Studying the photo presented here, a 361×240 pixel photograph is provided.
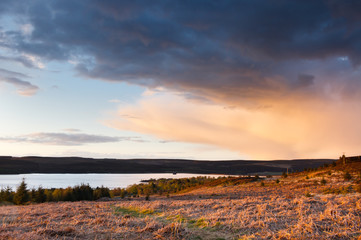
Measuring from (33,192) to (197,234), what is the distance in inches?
1755

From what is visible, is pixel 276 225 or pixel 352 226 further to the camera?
pixel 276 225

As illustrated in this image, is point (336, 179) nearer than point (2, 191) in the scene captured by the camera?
Yes

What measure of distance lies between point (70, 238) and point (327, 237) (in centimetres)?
868

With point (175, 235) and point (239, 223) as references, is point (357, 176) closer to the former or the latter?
point (239, 223)

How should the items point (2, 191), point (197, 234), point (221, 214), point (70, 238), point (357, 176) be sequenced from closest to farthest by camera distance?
1. point (70, 238)
2. point (197, 234)
3. point (221, 214)
4. point (357, 176)
5. point (2, 191)

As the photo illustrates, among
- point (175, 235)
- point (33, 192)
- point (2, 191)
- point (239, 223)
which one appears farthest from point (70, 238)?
point (2, 191)

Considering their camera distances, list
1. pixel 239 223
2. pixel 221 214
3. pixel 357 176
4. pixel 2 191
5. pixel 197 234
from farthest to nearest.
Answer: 1. pixel 2 191
2. pixel 357 176
3. pixel 221 214
4. pixel 239 223
5. pixel 197 234

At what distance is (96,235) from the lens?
9.59m

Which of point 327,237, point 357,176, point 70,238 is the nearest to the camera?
point 327,237

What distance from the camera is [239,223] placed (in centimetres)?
1115

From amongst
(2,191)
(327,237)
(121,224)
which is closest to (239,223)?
(327,237)

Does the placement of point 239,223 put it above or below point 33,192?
above

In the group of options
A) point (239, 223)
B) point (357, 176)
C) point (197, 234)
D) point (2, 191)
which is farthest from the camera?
point (2, 191)

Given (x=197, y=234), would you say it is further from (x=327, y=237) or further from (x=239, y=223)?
(x=327, y=237)
